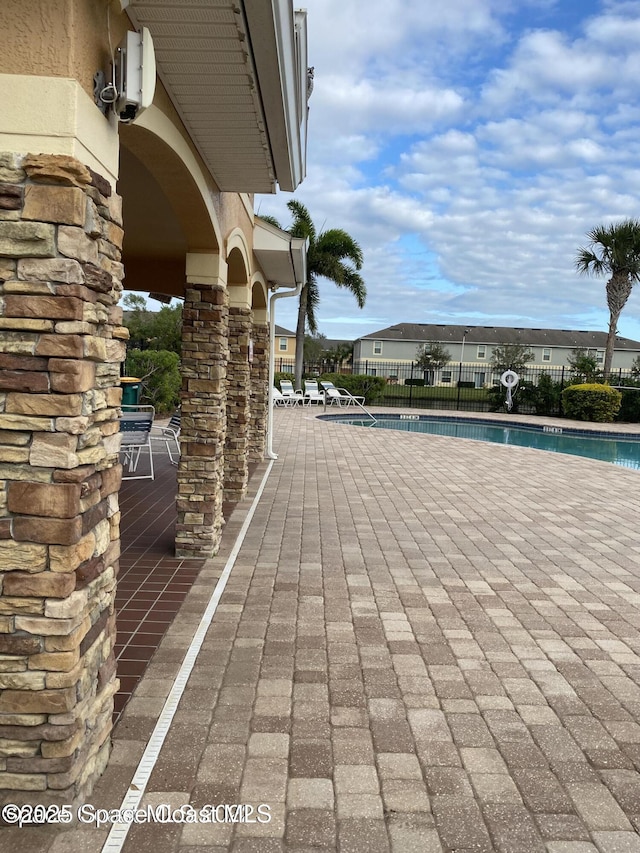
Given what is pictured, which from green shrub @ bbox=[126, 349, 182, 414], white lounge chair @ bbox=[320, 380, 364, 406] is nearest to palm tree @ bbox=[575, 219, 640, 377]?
white lounge chair @ bbox=[320, 380, 364, 406]

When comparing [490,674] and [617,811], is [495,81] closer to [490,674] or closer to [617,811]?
[490,674]

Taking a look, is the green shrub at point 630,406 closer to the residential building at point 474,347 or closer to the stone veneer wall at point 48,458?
the stone veneer wall at point 48,458

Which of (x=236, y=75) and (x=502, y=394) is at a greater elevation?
(x=236, y=75)

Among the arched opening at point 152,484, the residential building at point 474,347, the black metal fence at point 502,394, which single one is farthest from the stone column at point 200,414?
the residential building at point 474,347

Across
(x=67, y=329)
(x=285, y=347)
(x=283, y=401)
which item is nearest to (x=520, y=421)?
(x=283, y=401)

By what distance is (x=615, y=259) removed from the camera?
23.9m

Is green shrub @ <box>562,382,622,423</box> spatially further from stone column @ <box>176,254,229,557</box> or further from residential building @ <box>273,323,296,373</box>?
residential building @ <box>273,323,296,373</box>

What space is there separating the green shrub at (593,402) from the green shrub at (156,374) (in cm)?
1468

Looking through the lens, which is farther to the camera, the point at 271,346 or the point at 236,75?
the point at 271,346

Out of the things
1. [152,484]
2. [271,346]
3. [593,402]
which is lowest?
[152,484]

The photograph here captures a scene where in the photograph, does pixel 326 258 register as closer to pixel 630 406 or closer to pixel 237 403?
pixel 630 406

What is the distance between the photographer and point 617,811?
8.11ft

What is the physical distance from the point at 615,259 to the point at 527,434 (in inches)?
352

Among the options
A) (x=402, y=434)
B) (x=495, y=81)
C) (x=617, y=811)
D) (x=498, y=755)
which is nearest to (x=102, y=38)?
(x=498, y=755)
